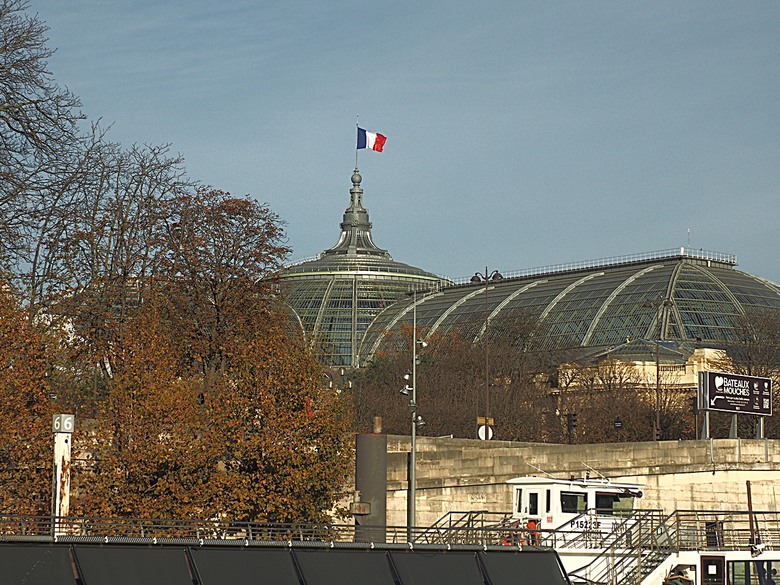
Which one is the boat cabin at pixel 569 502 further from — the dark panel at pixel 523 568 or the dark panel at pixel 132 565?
the dark panel at pixel 132 565

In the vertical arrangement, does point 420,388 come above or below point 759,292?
below

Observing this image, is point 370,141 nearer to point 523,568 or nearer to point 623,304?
point 623,304

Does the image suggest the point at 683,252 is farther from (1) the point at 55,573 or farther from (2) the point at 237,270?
(1) the point at 55,573

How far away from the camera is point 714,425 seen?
103188 millimetres

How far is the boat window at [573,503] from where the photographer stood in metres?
45.6

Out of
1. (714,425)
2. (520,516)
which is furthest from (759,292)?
(520,516)

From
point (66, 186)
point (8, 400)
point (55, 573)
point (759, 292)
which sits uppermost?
point (759, 292)

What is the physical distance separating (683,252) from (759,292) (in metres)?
10.6

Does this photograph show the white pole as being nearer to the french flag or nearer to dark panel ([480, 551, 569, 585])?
dark panel ([480, 551, 569, 585])

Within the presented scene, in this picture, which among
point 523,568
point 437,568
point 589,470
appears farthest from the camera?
point 589,470

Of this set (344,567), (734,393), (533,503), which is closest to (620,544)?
(533,503)

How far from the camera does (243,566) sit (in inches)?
923

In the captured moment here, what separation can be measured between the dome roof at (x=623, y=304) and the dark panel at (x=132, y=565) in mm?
111878

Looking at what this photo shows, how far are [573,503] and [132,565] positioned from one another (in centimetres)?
2521
